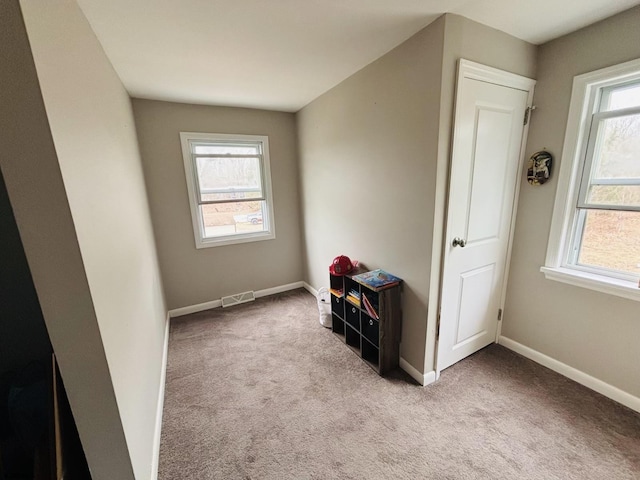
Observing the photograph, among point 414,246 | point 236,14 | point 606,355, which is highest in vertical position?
point 236,14

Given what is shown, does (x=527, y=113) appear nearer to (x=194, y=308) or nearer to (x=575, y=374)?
(x=575, y=374)

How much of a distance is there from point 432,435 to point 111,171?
92.3 inches

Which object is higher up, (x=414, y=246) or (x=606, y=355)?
(x=414, y=246)

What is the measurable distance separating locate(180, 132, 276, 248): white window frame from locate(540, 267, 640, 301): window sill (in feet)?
9.37

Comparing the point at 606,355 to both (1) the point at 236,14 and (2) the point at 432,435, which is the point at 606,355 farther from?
(1) the point at 236,14

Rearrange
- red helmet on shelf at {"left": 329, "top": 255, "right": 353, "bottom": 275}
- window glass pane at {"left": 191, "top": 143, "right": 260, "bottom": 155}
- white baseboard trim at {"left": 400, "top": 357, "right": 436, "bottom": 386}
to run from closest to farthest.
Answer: white baseboard trim at {"left": 400, "top": 357, "right": 436, "bottom": 386}
red helmet on shelf at {"left": 329, "top": 255, "right": 353, "bottom": 275}
window glass pane at {"left": 191, "top": 143, "right": 260, "bottom": 155}

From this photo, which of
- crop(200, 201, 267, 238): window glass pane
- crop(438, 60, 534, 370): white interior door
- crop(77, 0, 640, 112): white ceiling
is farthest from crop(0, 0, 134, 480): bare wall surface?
crop(200, 201, 267, 238): window glass pane

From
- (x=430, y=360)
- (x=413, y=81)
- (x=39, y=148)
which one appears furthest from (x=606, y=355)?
(x=39, y=148)

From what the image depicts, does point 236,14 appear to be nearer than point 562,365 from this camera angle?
Yes

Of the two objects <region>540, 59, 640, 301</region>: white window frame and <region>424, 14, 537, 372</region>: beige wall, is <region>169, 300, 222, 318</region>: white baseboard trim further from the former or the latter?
<region>540, 59, 640, 301</region>: white window frame

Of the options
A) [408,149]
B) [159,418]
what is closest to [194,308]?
[159,418]

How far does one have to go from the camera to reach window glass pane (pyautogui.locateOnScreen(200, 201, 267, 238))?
3174mm

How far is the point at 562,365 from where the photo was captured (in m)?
1.95

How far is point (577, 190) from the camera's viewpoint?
1.80 meters
